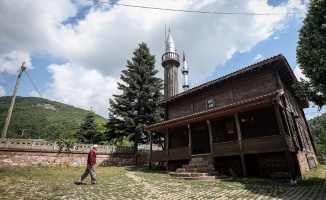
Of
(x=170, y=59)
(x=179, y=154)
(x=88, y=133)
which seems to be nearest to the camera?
(x=179, y=154)

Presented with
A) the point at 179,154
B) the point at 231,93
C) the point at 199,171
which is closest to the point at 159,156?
the point at 179,154

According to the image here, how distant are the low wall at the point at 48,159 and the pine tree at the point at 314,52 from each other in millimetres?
19915

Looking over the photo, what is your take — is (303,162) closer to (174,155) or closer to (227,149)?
(227,149)

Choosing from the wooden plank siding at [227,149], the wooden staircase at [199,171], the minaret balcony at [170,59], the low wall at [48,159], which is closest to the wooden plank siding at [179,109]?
the wooden plank siding at [227,149]

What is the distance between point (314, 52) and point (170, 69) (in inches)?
865

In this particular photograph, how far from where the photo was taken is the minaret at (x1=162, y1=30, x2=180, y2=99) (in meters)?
27.7

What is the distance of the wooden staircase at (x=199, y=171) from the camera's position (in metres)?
10.9

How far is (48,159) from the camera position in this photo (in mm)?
17844

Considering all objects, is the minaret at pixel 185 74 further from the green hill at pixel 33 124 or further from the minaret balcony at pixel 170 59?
the green hill at pixel 33 124

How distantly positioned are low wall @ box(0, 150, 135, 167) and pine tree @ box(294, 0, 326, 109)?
65.3ft

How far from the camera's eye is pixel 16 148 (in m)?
16.5

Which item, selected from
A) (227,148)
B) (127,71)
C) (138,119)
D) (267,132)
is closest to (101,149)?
(138,119)

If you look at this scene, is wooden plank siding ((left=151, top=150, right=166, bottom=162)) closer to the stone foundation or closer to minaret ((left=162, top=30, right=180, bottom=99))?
the stone foundation

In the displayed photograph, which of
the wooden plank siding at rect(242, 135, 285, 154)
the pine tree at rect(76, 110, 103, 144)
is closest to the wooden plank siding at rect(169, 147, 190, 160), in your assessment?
the wooden plank siding at rect(242, 135, 285, 154)
